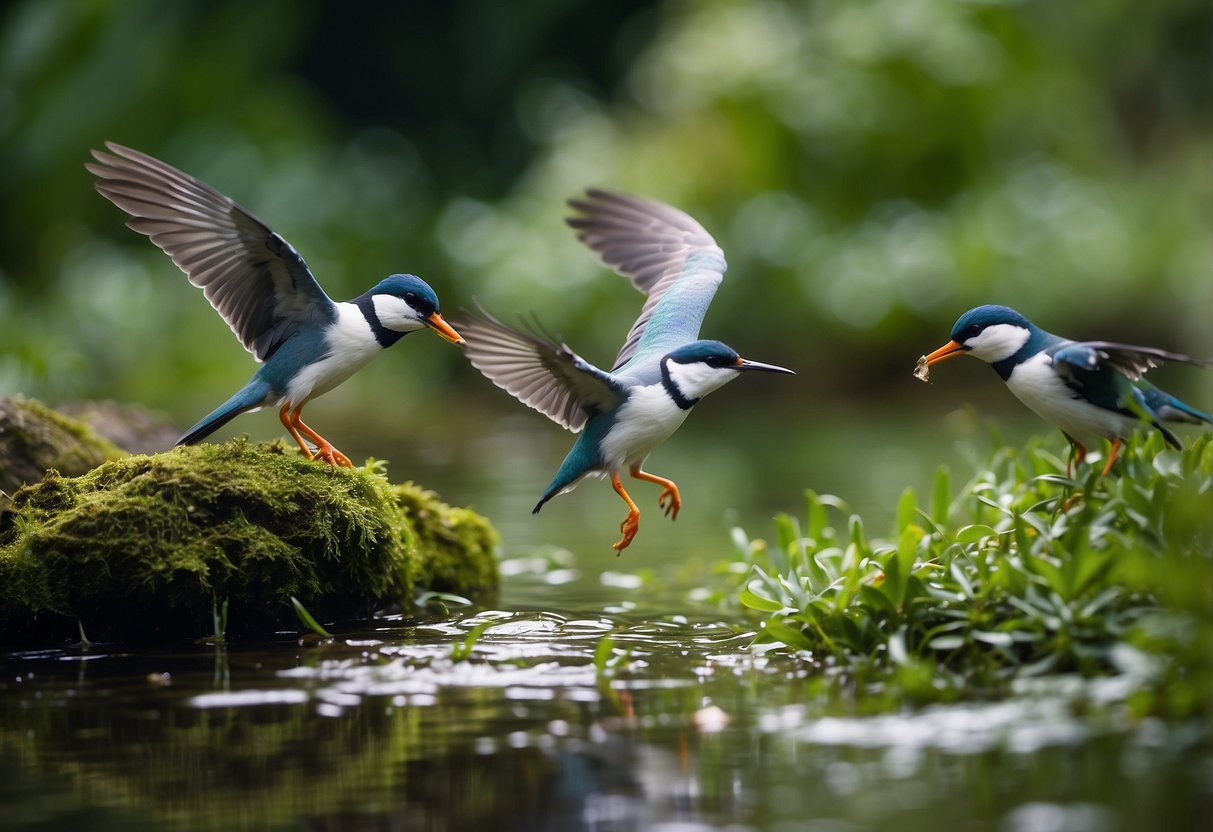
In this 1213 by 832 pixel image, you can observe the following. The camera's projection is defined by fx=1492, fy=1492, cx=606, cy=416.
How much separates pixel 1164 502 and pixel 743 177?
42.3 ft

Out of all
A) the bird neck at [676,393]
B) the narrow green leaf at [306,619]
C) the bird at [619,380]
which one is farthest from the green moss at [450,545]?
the bird neck at [676,393]

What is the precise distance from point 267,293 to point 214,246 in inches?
10.6

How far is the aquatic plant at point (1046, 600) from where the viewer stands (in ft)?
12.5

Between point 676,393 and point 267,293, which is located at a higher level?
point 267,293

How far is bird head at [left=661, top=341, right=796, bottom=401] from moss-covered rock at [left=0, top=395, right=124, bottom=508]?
8.31 feet

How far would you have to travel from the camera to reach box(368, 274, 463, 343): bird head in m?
5.80

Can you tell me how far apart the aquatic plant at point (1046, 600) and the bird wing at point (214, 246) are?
211 centimetres

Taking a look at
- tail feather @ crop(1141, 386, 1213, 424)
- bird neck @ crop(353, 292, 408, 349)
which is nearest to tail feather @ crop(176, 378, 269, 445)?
bird neck @ crop(353, 292, 408, 349)

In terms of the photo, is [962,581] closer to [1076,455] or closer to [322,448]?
[1076,455]

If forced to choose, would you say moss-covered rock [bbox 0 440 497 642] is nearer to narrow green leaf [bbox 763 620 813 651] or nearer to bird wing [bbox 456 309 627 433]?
bird wing [bbox 456 309 627 433]

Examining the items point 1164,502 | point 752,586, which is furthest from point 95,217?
point 1164,502

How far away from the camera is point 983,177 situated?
1711cm

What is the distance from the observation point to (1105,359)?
16.3 feet

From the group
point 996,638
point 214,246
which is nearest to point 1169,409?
point 996,638
